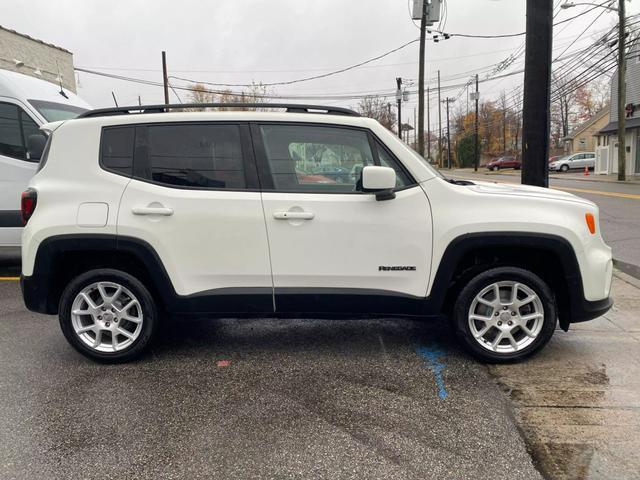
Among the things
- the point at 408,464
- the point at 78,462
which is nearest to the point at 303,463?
the point at 408,464

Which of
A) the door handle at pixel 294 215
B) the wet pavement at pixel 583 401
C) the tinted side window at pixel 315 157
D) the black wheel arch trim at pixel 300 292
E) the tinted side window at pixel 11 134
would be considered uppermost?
the tinted side window at pixel 11 134

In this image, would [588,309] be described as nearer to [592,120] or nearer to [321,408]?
[321,408]

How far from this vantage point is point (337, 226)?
363 cm

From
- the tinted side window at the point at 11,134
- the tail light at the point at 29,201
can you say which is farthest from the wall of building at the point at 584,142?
the tail light at the point at 29,201

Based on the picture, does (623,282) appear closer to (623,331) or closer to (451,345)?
(623,331)

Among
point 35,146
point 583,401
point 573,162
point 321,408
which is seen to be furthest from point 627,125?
point 321,408

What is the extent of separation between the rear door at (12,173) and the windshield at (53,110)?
0.37 m

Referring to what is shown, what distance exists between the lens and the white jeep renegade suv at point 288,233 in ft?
11.9

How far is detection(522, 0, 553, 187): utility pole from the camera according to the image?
639cm

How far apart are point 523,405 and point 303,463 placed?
1501mm

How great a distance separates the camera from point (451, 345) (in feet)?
14.0

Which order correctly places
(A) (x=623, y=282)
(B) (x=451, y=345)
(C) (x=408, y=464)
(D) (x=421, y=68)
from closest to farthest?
(C) (x=408, y=464) → (B) (x=451, y=345) → (A) (x=623, y=282) → (D) (x=421, y=68)

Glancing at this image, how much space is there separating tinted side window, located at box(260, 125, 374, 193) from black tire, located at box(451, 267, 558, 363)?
118 cm

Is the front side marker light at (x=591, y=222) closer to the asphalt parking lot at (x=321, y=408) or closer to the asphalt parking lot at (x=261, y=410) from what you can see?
the asphalt parking lot at (x=321, y=408)
